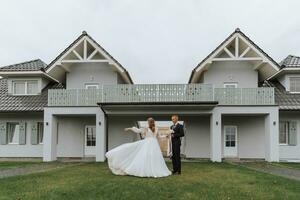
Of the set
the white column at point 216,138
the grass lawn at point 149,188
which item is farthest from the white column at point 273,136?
the grass lawn at point 149,188

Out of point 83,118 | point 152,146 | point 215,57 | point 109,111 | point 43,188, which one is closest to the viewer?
point 43,188

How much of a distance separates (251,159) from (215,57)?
6605 millimetres

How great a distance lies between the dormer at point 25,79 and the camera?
74.0 feet

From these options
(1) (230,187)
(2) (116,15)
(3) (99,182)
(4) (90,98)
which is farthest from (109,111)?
(1) (230,187)

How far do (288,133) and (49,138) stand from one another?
555 inches

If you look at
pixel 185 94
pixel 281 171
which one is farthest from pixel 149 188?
pixel 185 94

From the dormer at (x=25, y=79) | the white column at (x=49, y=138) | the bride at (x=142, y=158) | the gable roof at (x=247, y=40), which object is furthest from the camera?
the dormer at (x=25, y=79)

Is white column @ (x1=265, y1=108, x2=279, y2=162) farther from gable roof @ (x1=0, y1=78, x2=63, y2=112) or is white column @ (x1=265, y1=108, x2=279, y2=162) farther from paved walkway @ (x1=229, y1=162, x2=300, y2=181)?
gable roof @ (x1=0, y1=78, x2=63, y2=112)

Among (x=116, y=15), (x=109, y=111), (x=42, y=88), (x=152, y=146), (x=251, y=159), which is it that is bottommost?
(x=251, y=159)

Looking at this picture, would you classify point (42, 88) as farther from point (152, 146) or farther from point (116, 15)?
point (152, 146)

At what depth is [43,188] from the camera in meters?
8.92

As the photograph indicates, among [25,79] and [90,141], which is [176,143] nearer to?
[90,141]

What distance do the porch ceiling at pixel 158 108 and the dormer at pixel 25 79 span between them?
6.00 m

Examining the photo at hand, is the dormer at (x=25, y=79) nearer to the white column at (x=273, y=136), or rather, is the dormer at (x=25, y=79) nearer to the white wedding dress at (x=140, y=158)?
the white wedding dress at (x=140, y=158)
